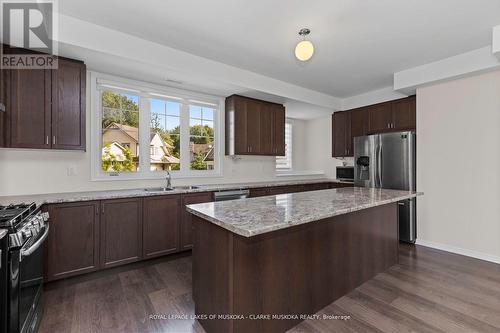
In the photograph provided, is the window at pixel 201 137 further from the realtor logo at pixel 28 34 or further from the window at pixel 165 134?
the realtor logo at pixel 28 34

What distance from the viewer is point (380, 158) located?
13.4 ft

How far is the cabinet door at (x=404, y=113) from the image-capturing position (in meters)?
3.98

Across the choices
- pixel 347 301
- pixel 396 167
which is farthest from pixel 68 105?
pixel 396 167

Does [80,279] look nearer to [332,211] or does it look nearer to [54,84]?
[54,84]

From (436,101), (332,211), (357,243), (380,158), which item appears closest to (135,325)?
(332,211)

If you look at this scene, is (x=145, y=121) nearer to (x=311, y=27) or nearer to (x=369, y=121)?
(x=311, y=27)

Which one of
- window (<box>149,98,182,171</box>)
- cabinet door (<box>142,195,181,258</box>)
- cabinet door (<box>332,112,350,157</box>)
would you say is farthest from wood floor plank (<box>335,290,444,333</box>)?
cabinet door (<box>332,112,350,157</box>)

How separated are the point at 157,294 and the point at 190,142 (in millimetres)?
2357

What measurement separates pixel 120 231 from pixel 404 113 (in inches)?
183

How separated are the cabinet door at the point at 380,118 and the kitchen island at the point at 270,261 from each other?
2.43m

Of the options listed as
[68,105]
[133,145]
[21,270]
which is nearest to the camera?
[21,270]

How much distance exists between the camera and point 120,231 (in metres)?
2.81

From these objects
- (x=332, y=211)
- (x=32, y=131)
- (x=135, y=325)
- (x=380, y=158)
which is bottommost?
(x=135, y=325)

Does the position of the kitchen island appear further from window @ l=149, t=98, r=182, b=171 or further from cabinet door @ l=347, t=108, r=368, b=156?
cabinet door @ l=347, t=108, r=368, b=156
